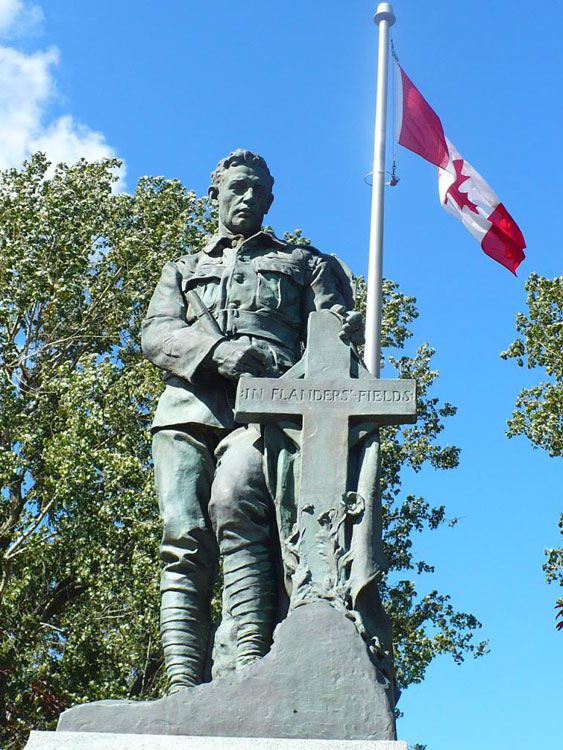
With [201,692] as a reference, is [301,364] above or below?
above

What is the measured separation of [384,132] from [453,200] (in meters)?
1.22

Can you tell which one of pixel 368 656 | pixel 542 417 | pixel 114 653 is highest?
pixel 542 417

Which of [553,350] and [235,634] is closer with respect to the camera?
[235,634]

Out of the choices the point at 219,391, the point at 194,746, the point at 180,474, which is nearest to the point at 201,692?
the point at 194,746

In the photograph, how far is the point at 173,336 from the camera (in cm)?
573

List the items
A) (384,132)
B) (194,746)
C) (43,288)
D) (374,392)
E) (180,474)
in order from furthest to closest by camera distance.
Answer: (43,288) < (384,132) < (180,474) < (374,392) < (194,746)

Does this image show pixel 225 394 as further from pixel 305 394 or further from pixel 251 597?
pixel 251 597

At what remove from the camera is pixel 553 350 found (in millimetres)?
18453

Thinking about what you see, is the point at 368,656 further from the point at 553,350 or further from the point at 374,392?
the point at 553,350

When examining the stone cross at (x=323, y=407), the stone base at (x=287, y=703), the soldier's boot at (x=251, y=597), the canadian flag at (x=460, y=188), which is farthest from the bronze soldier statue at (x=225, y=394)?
the canadian flag at (x=460, y=188)

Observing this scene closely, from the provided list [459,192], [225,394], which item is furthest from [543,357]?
[225,394]

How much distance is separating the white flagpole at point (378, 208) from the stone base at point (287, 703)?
23.1 ft

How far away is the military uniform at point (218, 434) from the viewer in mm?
5246

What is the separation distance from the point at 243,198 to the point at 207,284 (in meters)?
0.49
